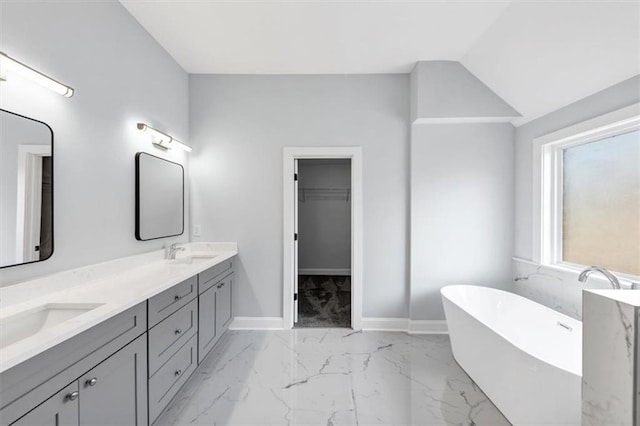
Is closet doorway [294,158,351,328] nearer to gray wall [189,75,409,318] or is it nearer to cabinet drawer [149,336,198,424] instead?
gray wall [189,75,409,318]

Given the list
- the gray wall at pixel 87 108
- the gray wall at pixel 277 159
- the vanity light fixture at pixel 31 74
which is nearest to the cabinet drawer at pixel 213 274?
the gray wall at pixel 277 159

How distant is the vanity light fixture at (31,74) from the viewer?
1.19 metres

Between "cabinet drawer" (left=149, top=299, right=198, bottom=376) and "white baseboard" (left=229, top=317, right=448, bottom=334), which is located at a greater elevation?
"cabinet drawer" (left=149, top=299, right=198, bottom=376)

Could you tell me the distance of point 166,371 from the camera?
1.64 meters

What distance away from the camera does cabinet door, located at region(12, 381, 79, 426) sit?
0.89 meters

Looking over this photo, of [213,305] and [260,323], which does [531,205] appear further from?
[213,305]

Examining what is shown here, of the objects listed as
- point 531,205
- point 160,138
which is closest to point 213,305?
point 160,138

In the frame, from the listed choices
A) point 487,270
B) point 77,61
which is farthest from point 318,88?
point 487,270

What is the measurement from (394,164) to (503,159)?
1120 mm

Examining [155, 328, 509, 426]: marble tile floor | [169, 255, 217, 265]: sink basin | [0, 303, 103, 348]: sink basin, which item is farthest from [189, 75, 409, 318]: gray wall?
[0, 303, 103, 348]: sink basin

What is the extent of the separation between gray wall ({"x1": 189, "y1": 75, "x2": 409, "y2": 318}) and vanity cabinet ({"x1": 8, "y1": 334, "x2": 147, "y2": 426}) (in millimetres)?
1544

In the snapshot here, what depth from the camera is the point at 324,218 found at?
5.35 metres

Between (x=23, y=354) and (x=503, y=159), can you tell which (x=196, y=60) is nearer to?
(x=23, y=354)

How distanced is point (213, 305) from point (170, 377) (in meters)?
0.71
